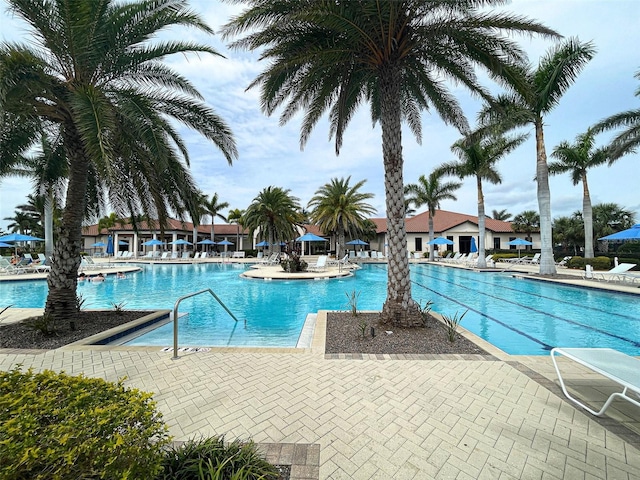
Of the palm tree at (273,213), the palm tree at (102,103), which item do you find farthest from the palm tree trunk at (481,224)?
the palm tree at (102,103)

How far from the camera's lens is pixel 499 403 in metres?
Answer: 3.48

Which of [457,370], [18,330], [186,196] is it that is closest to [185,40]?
[186,196]

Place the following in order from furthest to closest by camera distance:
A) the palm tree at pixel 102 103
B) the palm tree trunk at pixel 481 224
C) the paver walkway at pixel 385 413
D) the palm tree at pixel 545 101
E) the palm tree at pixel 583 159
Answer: the palm tree trunk at pixel 481 224 < the palm tree at pixel 583 159 < the palm tree at pixel 545 101 < the palm tree at pixel 102 103 < the paver walkway at pixel 385 413

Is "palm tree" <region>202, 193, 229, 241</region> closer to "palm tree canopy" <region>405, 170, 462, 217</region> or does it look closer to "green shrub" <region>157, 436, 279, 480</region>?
"palm tree canopy" <region>405, 170, 462, 217</region>

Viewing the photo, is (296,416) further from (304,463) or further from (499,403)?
(499,403)

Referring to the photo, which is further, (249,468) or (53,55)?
(53,55)

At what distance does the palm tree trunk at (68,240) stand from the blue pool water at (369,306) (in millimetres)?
1944

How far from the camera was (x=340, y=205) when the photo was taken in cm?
2895

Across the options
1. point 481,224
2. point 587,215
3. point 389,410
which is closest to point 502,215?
point 587,215

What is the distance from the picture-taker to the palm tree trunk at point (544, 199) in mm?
16453

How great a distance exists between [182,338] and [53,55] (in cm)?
650

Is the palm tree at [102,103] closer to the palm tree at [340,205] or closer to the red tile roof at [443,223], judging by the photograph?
the palm tree at [340,205]

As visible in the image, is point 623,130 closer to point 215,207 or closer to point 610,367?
point 610,367

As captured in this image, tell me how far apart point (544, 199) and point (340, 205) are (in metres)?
16.3
